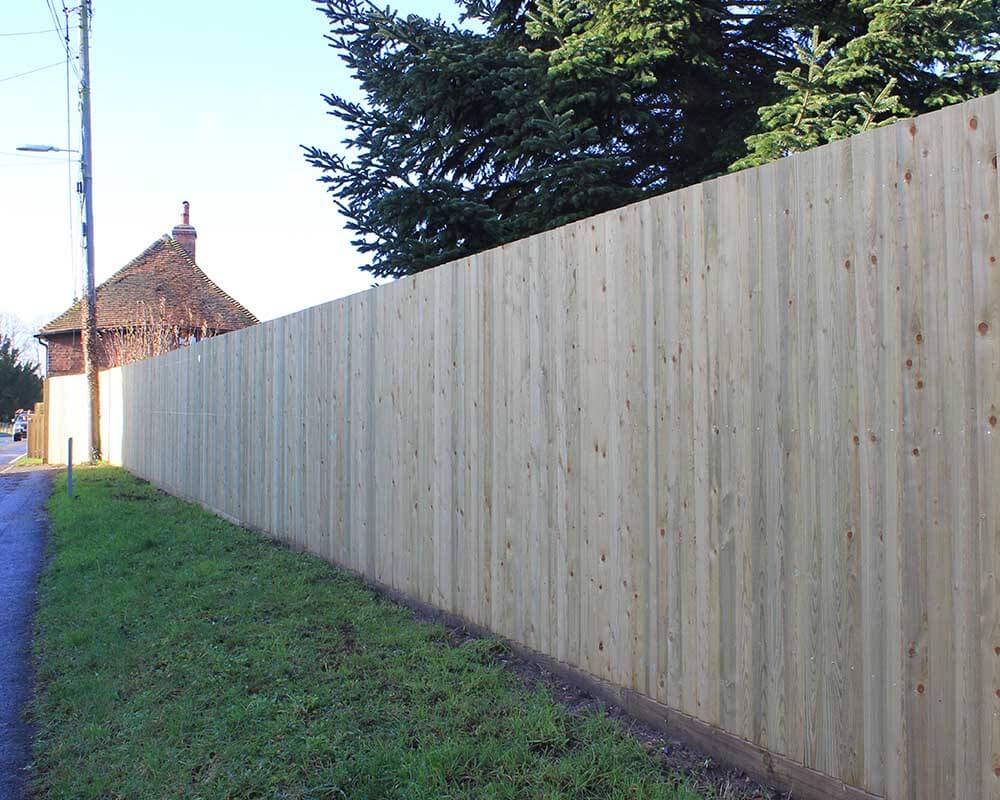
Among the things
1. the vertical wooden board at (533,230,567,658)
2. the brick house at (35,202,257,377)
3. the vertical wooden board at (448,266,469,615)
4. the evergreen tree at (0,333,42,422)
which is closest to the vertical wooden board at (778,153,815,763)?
the vertical wooden board at (533,230,567,658)

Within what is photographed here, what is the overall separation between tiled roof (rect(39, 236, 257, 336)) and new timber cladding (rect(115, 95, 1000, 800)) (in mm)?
30162

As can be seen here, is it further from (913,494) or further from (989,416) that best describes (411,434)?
(989,416)

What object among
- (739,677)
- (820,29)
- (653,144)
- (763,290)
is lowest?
(739,677)

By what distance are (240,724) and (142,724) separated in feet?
1.57

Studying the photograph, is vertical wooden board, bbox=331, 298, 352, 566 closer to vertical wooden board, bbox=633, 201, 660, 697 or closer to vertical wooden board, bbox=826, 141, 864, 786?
vertical wooden board, bbox=633, 201, 660, 697

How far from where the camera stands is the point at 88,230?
69.1 ft

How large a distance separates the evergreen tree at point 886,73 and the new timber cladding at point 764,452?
368 cm

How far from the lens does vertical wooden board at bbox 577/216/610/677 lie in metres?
4.05

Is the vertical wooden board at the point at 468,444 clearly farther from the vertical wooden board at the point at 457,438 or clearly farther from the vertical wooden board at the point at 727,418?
the vertical wooden board at the point at 727,418

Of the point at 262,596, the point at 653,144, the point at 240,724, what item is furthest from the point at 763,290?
the point at 653,144

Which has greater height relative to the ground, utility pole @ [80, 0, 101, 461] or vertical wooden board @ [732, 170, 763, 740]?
utility pole @ [80, 0, 101, 461]

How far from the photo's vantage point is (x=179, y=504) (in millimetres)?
11883

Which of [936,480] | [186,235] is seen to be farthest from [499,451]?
[186,235]

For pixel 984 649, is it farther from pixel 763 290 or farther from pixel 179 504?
pixel 179 504
